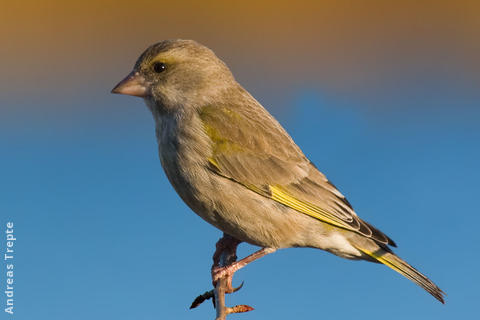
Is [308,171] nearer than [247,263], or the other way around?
[247,263]

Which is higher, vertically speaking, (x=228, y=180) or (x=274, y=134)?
(x=274, y=134)

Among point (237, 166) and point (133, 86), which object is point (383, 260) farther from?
point (133, 86)

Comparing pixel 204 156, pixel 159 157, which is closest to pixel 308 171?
pixel 204 156

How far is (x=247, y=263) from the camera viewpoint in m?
4.88

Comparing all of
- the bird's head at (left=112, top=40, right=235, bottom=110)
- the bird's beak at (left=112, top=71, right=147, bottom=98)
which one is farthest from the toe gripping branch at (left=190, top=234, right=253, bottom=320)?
the bird's beak at (left=112, top=71, right=147, bottom=98)

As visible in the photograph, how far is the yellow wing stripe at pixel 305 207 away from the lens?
4.84 m

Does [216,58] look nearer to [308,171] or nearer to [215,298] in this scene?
[308,171]

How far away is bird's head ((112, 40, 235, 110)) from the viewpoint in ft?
16.5

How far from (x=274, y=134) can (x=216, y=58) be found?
94cm

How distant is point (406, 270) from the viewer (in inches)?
192

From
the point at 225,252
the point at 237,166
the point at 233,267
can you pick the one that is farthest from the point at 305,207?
the point at 225,252

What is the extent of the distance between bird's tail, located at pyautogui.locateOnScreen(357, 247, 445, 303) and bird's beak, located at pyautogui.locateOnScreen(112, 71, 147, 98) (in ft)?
8.12

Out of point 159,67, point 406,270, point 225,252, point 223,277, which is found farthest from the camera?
point 225,252

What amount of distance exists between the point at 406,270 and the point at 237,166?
176cm
